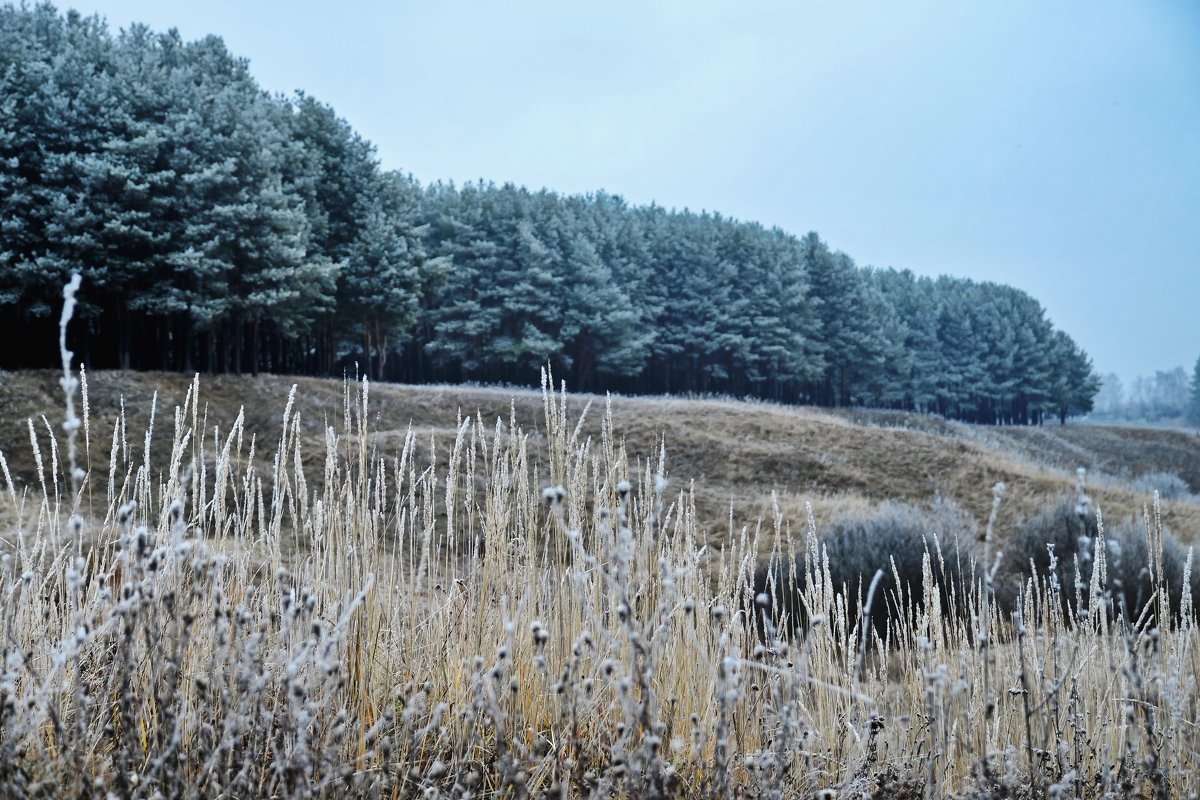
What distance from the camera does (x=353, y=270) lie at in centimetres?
2577

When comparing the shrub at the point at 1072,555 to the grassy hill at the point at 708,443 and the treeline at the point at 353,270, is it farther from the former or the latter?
the treeline at the point at 353,270

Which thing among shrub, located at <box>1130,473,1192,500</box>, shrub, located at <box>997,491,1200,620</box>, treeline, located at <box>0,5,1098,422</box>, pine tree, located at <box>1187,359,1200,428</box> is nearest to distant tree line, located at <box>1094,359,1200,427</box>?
pine tree, located at <box>1187,359,1200,428</box>

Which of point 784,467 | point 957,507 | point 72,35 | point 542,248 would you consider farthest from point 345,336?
point 957,507

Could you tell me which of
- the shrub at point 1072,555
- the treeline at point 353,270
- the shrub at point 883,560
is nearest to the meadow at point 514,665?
the shrub at point 883,560

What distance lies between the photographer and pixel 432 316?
1337 inches

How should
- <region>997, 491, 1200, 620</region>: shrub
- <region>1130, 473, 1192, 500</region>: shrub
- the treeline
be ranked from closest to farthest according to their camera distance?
<region>997, 491, 1200, 620</region>: shrub
the treeline
<region>1130, 473, 1192, 500</region>: shrub

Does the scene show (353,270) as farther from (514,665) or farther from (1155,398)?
(1155,398)

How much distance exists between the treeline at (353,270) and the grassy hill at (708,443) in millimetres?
2264

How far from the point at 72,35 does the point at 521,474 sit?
29817mm

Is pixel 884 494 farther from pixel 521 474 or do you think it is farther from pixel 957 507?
pixel 521 474

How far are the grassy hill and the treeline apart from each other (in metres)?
2.26

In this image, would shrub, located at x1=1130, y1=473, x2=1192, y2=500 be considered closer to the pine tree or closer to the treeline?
the treeline

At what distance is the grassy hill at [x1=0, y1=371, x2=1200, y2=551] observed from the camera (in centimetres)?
1465

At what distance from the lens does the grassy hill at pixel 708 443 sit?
48.1ft
